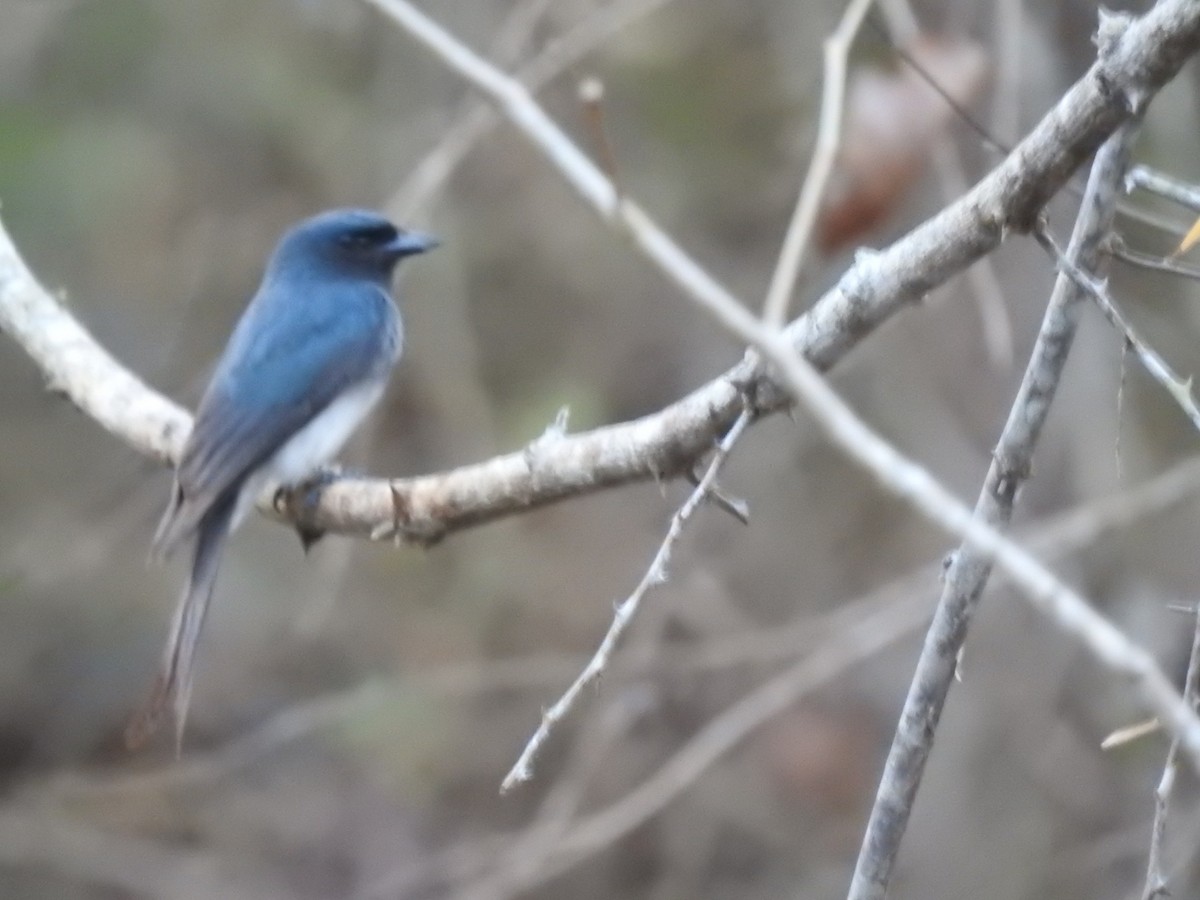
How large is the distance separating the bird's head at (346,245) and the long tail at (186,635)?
1111 mm

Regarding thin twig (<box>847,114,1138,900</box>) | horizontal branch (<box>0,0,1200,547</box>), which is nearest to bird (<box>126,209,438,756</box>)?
horizontal branch (<box>0,0,1200,547</box>)

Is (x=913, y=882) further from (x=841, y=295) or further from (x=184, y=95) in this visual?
(x=841, y=295)

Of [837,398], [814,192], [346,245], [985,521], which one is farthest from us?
[346,245]

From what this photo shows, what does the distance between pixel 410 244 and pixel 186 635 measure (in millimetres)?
1559

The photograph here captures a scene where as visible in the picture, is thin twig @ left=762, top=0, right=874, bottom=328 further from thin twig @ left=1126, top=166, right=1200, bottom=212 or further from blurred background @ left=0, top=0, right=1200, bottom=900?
blurred background @ left=0, top=0, right=1200, bottom=900

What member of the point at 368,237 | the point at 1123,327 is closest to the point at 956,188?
the point at 368,237

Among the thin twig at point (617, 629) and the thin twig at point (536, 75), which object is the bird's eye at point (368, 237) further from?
the thin twig at point (617, 629)

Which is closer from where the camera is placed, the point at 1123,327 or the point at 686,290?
the point at 686,290

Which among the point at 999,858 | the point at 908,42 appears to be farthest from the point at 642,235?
the point at 999,858

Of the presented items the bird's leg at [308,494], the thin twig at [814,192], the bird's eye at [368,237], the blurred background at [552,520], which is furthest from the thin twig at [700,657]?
the thin twig at [814,192]

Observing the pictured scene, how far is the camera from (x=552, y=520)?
794 cm

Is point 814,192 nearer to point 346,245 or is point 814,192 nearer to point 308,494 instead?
point 308,494

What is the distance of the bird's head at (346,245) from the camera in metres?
5.54

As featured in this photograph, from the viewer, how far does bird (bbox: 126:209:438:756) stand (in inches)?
173
